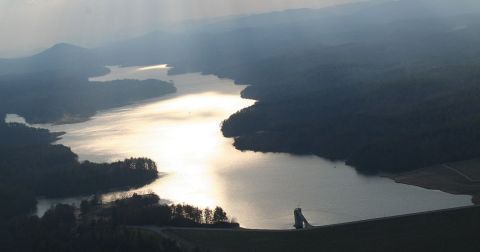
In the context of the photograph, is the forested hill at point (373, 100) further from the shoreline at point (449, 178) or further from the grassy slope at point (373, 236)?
the grassy slope at point (373, 236)

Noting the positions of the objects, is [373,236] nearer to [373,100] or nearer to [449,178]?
Answer: [449,178]

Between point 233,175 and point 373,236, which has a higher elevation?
point 233,175

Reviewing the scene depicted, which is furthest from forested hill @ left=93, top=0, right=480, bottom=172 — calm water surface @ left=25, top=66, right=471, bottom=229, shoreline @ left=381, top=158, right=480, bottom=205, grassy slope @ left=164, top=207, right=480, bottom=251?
grassy slope @ left=164, top=207, right=480, bottom=251

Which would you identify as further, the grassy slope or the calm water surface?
the calm water surface

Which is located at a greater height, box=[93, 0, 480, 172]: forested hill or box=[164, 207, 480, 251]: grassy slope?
box=[93, 0, 480, 172]: forested hill

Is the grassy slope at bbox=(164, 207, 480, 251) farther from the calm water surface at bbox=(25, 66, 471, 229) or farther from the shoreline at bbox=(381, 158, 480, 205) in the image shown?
the shoreline at bbox=(381, 158, 480, 205)

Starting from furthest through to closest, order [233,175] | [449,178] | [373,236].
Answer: [233,175] < [449,178] < [373,236]

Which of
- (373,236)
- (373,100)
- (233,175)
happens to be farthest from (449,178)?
(373,100)

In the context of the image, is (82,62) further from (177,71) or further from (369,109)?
(369,109)

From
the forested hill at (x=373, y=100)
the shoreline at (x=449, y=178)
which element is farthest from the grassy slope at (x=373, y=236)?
the forested hill at (x=373, y=100)
